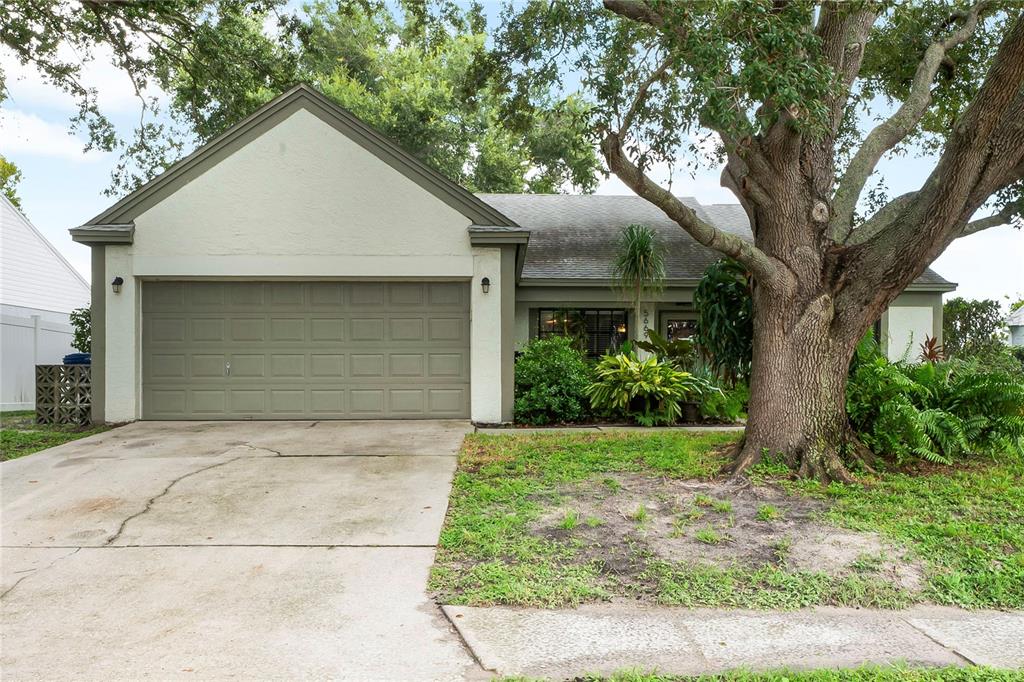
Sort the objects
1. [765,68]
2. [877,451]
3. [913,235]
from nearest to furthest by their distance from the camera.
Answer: [765,68] → [913,235] → [877,451]

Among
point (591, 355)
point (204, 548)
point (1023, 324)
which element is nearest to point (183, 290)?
point (204, 548)

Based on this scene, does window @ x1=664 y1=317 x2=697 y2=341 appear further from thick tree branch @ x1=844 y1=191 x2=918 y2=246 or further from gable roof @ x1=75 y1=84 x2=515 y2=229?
thick tree branch @ x1=844 y1=191 x2=918 y2=246

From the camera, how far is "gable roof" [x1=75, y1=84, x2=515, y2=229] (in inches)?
373

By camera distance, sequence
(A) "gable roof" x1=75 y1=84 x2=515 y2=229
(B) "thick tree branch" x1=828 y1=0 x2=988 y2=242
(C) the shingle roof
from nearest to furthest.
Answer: (B) "thick tree branch" x1=828 y1=0 x2=988 y2=242
(A) "gable roof" x1=75 y1=84 x2=515 y2=229
(C) the shingle roof

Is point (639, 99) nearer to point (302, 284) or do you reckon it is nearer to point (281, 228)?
point (281, 228)

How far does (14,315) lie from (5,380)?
4.91ft

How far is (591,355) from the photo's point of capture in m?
13.7

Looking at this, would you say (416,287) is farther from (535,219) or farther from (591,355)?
(535,219)

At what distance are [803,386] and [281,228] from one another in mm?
7582

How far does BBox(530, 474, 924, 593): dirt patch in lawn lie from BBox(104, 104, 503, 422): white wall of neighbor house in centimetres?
545

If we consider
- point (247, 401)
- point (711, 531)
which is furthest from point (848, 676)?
point (247, 401)

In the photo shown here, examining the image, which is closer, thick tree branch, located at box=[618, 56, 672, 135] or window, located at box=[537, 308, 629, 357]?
thick tree branch, located at box=[618, 56, 672, 135]

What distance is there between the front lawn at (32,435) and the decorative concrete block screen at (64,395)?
0.61 feet

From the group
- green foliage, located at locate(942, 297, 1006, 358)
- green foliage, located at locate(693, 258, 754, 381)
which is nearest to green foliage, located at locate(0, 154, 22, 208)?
green foliage, located at locate(693, 258, 754, 381)
